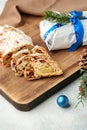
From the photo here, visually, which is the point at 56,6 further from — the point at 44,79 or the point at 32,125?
the point at 32,125

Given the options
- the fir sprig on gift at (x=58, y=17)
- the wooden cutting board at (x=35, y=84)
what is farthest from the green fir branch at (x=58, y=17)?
the wooden cutting board at (x=35, y=84)

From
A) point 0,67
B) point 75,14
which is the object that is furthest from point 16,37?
point 75,14

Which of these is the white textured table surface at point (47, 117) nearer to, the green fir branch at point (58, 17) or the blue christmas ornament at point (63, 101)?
the blue christmas ornament at point (63, 101)

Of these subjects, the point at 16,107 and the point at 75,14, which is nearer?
the point at 16,107

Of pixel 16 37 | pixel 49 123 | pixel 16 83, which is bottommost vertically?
pixel 49 123

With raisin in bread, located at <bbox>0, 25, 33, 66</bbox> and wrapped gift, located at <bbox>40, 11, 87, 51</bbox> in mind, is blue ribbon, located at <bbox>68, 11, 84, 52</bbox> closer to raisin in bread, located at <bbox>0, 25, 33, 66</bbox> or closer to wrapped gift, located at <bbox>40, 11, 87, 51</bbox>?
wrapped gift, located at <bbox>40, 11, 87, 51</bbox>

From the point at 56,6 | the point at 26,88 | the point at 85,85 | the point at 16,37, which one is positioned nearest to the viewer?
the point at 85,85
